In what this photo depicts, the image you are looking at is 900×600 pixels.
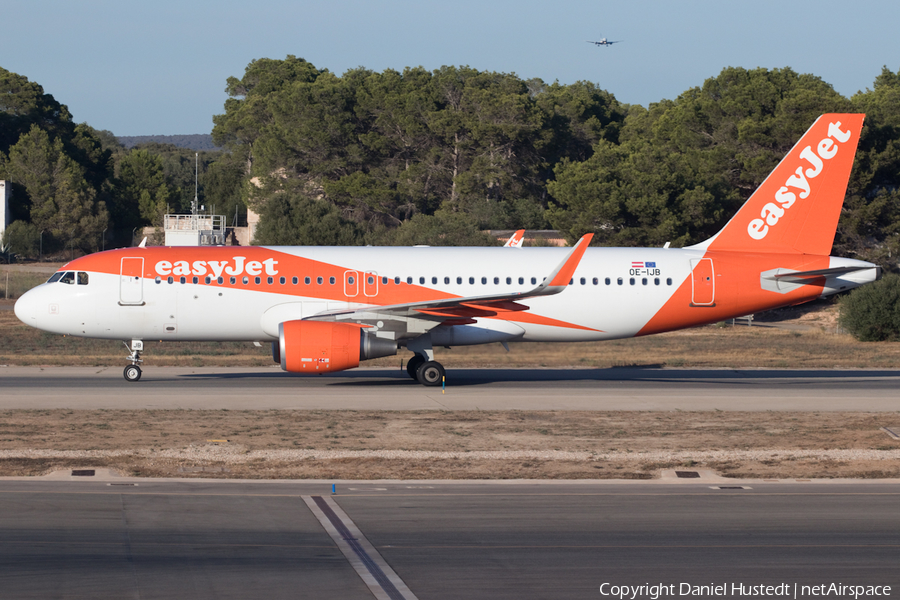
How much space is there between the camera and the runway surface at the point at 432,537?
9.21 metres

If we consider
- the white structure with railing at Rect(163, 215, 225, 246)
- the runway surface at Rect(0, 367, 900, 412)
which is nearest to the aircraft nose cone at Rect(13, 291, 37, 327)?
the runway surface at Rect(0, 367, 900, 412)

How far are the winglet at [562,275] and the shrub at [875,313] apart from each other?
2306 centimetres

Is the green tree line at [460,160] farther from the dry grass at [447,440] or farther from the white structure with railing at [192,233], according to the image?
the dry grass at [447,440]

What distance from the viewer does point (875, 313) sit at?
41469 millimetres

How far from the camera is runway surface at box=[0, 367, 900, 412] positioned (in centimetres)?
2222

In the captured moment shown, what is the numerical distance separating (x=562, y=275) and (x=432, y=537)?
1354cm

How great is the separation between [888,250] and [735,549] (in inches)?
2040

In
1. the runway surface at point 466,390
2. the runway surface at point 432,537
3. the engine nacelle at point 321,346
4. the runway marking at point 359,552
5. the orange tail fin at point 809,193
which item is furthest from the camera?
the orange tail fin at point 809,193

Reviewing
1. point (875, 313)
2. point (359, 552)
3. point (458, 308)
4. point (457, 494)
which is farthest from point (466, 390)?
point (875, 313)

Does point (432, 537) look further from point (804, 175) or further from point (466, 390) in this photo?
point (804, 175)

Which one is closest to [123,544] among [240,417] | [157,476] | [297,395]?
[157,476]

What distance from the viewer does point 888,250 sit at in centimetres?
5672

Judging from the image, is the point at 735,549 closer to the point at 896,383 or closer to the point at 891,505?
the point at 891,505

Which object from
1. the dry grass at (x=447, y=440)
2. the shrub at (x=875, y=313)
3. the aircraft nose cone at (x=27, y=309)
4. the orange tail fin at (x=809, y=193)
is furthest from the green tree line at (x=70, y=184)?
the orange tail fin at (x=809, y=193)
